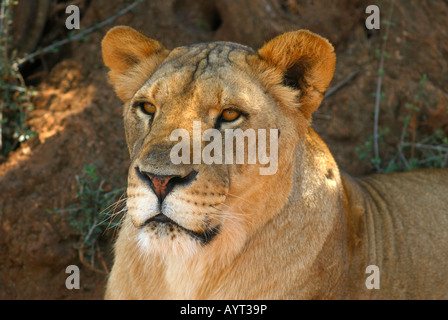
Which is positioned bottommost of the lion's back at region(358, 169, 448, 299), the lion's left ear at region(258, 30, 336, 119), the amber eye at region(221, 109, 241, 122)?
the lion's back at region(358, 169, 448, 299)

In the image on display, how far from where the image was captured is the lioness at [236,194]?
208 centimetres

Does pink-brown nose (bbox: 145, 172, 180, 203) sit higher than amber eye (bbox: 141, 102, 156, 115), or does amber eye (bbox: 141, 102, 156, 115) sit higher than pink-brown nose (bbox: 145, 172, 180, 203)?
amber eye (bbox: 141, 102, 156, 115)

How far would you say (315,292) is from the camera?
2.53 m

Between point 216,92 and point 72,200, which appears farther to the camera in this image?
point 72,200

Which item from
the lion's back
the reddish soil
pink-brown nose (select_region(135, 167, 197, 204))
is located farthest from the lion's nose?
the reddish soil

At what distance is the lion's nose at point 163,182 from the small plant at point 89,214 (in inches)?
61.3

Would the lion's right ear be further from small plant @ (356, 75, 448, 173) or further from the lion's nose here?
small plant @ (356, 75, 448, 173)

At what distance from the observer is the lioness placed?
6.83 ft

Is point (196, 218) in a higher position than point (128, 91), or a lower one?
lower

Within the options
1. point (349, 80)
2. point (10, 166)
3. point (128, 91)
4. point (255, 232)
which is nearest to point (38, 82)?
point (10, 166)

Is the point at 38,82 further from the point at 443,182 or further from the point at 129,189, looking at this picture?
the point at 443,182

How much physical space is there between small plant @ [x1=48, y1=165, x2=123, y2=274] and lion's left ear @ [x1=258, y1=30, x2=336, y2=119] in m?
1.46

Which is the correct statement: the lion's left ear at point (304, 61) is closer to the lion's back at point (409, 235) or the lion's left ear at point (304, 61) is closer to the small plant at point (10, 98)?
the lion's back at point (409, 235)

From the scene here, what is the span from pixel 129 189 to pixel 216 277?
0.59m
